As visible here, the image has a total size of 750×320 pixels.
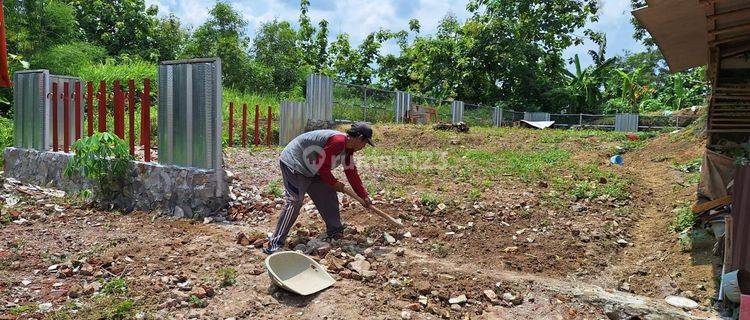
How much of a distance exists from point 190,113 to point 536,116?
2312 centimetres

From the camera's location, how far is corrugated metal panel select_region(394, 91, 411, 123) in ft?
61.6

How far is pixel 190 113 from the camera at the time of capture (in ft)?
20.7

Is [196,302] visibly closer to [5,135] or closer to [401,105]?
[5,135]

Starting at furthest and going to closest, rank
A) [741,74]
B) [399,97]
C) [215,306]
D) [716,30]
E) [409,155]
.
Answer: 1. [399,97]
2. [409,155]
3. [741,74]
4. [716,30]
5. [215,306]

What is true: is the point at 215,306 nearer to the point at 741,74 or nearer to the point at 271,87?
the point at 741,74

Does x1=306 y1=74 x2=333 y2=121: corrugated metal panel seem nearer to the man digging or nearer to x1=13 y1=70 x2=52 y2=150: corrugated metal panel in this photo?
x1=13 y1=70 x2=52 y2=150: corrugated metal panel

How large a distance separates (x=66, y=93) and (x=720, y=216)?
8159mm

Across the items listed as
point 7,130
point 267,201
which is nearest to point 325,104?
point 7,130

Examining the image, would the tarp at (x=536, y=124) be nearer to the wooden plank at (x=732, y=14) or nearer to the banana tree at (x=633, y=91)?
the banana tree at (x=633, y=91)

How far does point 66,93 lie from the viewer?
813cm

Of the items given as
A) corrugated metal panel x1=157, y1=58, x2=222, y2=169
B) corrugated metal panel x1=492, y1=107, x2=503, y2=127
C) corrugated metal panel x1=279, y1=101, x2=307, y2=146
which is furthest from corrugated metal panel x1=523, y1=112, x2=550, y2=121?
corrugated metal panel x1=157, y1=58, x2=222, y2=169

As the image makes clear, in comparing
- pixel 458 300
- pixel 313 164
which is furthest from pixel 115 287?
pixel 458 300

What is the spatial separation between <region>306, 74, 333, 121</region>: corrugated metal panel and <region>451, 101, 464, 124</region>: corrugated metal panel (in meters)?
8.37

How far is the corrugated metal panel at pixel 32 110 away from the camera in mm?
8164
